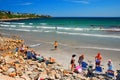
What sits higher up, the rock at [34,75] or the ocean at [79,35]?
the rock at [34,75]

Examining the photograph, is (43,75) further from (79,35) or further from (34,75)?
(79,35)

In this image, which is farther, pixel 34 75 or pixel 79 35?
pixel 79 35

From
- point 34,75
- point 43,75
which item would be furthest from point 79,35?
point 34,75

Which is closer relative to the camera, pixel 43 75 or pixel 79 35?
pixel 43 75

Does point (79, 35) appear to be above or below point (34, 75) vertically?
below

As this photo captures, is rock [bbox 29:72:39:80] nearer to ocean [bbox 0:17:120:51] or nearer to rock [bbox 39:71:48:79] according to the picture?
rock [bbox 39:71:48:79]

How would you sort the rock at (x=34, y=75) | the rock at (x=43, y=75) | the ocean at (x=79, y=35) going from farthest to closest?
1. the ocean at (x=79, y=35)
2. the rock at (x=43, y=75)
3. the rock at (x=34, y=75)

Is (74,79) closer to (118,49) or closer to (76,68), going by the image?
(76,68)

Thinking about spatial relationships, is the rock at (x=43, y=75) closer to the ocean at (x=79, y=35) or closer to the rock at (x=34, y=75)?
the rock at (x=34, y=75)

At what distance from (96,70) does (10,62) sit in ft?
17.9

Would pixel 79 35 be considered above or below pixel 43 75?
below

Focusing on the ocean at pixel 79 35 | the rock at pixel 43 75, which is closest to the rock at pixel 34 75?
the rock at pixel 43 75

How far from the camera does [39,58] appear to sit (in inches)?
657

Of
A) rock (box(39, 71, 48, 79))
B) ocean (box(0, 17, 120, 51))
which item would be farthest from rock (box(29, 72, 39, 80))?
ocean (box(0, 17, 120, 51))
